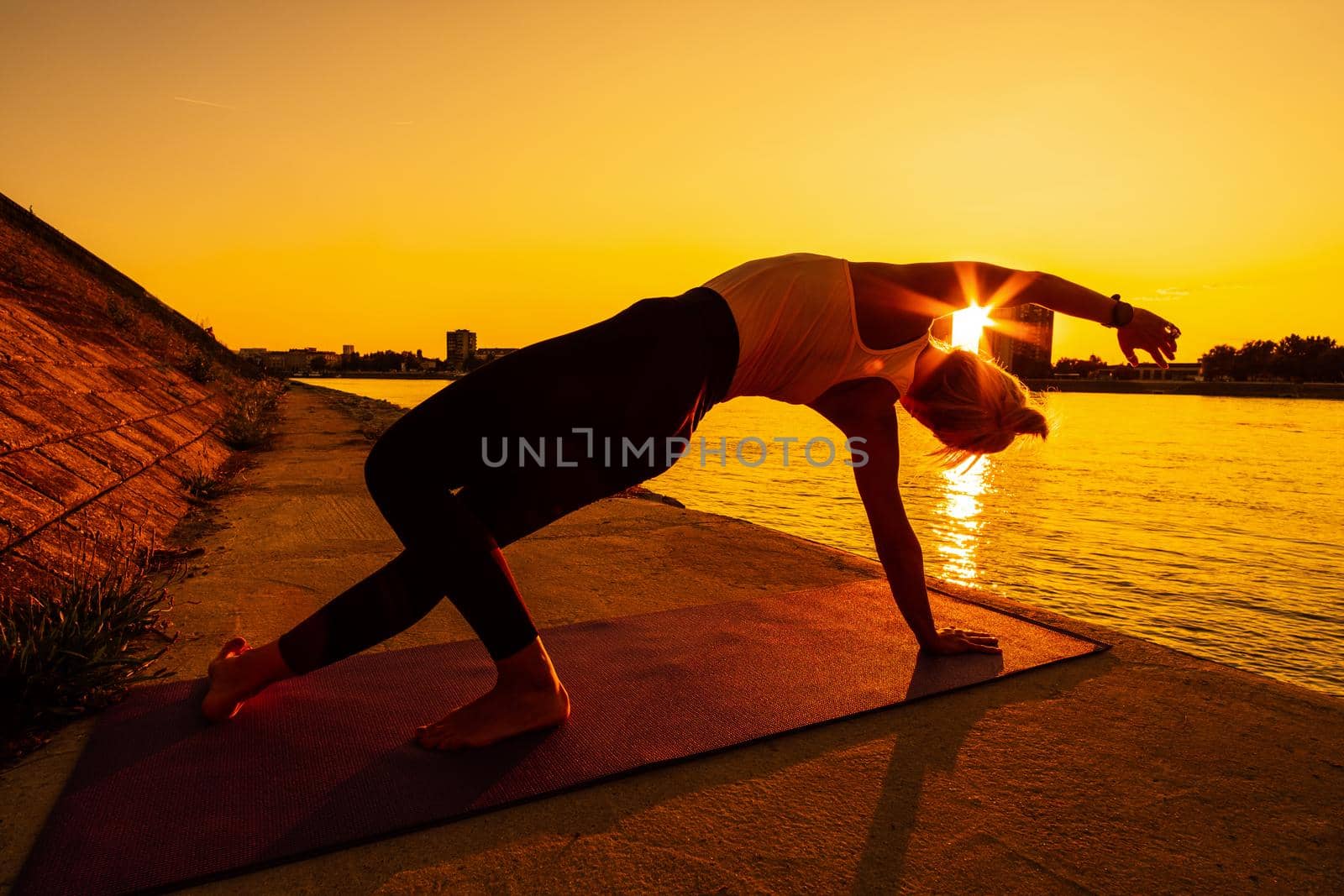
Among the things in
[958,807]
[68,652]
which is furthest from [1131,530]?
[68,652]

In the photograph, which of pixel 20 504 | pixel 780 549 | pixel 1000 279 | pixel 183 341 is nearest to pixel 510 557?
pixel 780 549

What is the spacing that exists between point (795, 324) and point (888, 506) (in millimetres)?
748

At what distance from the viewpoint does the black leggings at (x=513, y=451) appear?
1.77 metres

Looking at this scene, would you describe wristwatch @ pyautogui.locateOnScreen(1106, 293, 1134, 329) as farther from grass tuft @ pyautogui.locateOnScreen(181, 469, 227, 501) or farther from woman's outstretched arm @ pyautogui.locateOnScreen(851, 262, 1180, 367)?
grass tuft @ pyautogui.locateOnScreen(181, 469, 227, 501)

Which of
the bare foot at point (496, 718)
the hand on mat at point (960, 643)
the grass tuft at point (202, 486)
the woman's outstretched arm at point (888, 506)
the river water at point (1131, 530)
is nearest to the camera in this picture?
the bare foot at point (496, 718)

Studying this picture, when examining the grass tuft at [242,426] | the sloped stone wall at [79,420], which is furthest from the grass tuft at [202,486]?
the grass tuft at [242,426]

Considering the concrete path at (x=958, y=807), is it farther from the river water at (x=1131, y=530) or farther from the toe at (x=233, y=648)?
the river water at (x=1131, y=530)

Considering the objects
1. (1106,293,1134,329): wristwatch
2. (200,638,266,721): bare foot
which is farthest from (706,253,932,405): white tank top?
(200,638,266,721): bare foot

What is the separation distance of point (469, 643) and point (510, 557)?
47.8 inches

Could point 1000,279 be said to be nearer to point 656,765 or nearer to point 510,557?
point 656,765

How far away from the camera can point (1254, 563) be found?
615 centimetres

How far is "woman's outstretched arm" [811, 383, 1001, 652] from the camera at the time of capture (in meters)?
2.20

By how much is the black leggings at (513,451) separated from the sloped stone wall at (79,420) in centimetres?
133

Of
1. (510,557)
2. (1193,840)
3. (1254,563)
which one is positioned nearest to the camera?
(1193,840)
